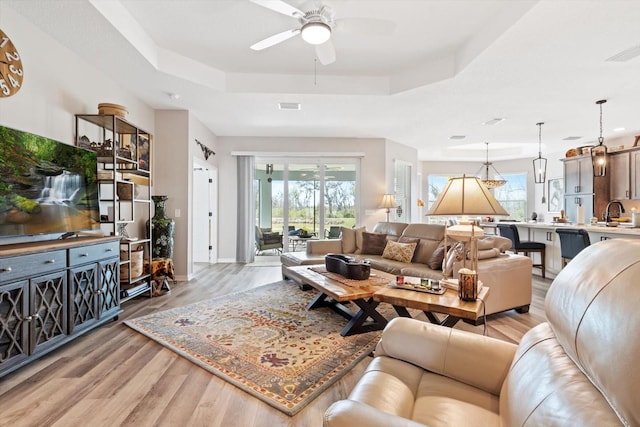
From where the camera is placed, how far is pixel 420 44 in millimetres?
3430

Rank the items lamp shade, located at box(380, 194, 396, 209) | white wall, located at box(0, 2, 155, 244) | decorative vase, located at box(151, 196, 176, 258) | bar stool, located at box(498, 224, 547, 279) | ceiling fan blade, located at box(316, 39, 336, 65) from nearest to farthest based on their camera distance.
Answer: white wall, located at box(0, 2, 155, 244), ceiling fan blade, located at box(316, 39, 336, 65), decorative vase, located at box(151, 196, 176, 258), bar stool, located at box(498, 224, 547, 279), lamp shade, located at box(380, 194, 396, 209)

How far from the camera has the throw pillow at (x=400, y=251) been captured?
13.7ft

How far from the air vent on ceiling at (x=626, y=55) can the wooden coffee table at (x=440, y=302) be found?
2955mm

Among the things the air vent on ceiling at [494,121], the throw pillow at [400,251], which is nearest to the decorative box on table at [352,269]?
the throw pillow at [400,251]

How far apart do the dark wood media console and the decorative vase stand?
132 cm

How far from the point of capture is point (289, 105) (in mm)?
4672

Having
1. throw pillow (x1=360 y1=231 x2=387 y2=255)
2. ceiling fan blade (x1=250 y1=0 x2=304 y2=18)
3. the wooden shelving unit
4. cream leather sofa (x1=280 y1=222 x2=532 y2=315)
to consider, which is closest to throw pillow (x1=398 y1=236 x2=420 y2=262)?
cream leather sofa (x1=280 y1=222 x2=532 y2=315)

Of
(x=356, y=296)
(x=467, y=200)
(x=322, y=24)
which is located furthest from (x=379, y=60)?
(x=356, y=296)

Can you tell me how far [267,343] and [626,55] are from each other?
14.7ft

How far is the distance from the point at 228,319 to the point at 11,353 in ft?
5.18

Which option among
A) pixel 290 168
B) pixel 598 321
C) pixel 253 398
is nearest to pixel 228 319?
pixel 253 398

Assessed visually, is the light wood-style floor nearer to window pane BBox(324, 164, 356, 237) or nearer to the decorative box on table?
the decorative box on table

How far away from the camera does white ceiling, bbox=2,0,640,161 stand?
8.77 feet

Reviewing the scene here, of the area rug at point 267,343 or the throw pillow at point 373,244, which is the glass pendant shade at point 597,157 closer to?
the throw pillow at point 373,244
